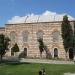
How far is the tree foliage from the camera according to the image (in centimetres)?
6197

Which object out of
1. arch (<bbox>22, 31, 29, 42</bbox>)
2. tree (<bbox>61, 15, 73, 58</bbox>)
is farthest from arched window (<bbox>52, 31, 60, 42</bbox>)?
arch (<bbox>22, 31, 29, 42</bbox>)

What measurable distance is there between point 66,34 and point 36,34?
719 centimetres

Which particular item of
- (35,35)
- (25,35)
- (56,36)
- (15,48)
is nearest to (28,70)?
(56,36)

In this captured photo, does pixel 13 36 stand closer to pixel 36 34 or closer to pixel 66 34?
pixel 36 34

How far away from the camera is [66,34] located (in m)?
62.2

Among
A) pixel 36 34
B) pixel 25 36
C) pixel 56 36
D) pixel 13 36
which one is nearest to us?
pixel 56 36

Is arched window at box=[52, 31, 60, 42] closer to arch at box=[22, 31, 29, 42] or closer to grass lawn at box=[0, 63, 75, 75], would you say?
arch at box=[22, 31, 29, 42]

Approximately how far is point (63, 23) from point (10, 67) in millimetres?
18677

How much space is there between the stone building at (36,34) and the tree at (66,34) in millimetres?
1428

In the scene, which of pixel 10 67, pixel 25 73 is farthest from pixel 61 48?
pixel 25 73

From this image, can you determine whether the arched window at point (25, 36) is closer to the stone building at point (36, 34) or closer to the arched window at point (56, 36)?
the stone building at point (36, 34)

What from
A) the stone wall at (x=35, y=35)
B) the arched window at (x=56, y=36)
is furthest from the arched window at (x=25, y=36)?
the arched window at (x=56, y=36)

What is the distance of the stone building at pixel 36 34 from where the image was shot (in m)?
64.8

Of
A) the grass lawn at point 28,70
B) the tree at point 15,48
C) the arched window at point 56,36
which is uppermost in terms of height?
the arched window at point 56,36
